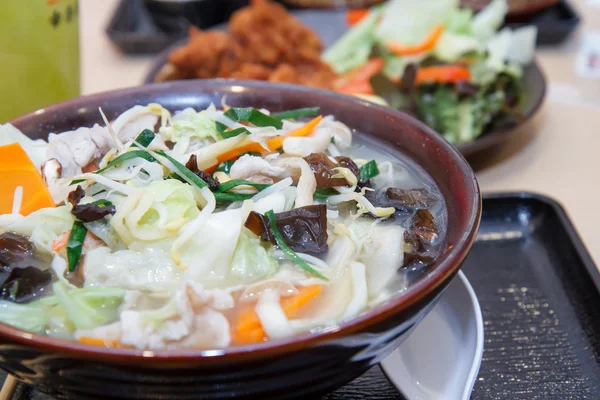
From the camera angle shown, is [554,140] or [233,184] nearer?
[233,184]

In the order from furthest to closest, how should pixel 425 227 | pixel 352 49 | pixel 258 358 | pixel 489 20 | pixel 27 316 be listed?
pixel 352 49
pixel 489 20
pixel 425 227
pixel 27 316
pixel 258 358

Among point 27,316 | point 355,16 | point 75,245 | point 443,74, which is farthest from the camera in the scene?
point 355,16

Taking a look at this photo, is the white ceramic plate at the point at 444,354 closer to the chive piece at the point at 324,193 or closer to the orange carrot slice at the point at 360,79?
the chive piece at the point at 324,193

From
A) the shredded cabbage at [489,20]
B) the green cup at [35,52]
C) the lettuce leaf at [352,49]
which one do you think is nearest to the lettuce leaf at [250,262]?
the green cup at [35,52]

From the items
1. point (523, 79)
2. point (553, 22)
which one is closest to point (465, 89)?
point (523, 79)

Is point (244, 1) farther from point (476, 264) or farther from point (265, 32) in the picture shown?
point (476, 264)

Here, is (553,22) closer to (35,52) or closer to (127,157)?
(35,52)
